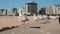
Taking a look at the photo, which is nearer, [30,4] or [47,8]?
[47,8]

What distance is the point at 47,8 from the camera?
482 feet

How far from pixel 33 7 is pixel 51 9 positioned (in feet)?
44.1

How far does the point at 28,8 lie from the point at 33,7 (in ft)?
14.8

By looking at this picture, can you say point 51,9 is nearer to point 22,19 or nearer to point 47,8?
point 47,8

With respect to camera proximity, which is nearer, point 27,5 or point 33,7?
point 33,7

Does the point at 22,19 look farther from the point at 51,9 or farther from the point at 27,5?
the point at 27,5

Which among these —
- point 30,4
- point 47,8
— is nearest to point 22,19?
point 47,8

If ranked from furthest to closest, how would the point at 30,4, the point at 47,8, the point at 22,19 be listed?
the point at 30,4 < the point at 47,8 < the point at 22,19

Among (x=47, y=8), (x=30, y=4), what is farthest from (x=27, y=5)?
(x=47, y=8)

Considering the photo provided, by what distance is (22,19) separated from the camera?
22.5 m

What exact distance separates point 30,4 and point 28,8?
21.0 feet

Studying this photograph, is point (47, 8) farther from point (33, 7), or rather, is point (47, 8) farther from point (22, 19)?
point (22, 19)

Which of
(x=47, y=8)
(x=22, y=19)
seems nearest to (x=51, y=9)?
(x=47, y=8)

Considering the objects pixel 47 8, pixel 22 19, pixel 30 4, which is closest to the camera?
pixel 22 19
